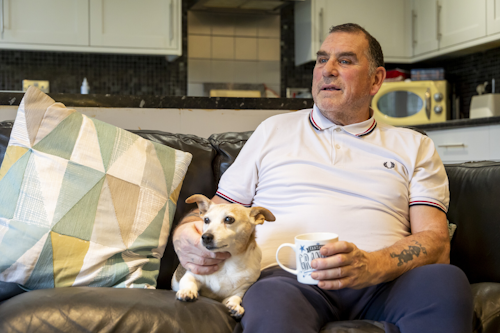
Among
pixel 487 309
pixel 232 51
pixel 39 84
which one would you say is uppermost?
pixel 232 51

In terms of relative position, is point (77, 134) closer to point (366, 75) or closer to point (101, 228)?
point (101, 228)

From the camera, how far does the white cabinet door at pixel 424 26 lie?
4270 mm

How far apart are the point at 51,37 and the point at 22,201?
2983 mm

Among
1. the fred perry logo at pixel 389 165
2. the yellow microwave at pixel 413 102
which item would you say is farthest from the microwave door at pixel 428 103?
the fred perry logo at pixel 389 165

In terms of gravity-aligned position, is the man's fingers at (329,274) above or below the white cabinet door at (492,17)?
below

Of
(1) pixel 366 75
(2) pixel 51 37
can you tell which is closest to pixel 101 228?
(1) pixel 366 75

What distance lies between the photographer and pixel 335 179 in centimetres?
149

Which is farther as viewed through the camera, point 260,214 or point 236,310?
point 260,214

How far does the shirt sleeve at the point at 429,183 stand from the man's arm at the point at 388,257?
0.03 m

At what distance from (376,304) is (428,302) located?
161 millimetres

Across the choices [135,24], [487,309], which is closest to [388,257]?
[487,309]

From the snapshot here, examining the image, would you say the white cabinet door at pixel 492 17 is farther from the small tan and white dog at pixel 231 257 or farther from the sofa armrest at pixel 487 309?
the small tan and white dog at pixel 231 257

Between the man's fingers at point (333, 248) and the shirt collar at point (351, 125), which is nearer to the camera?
the man's fingers at point (333, 248)

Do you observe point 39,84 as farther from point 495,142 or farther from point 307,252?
point 307,252
